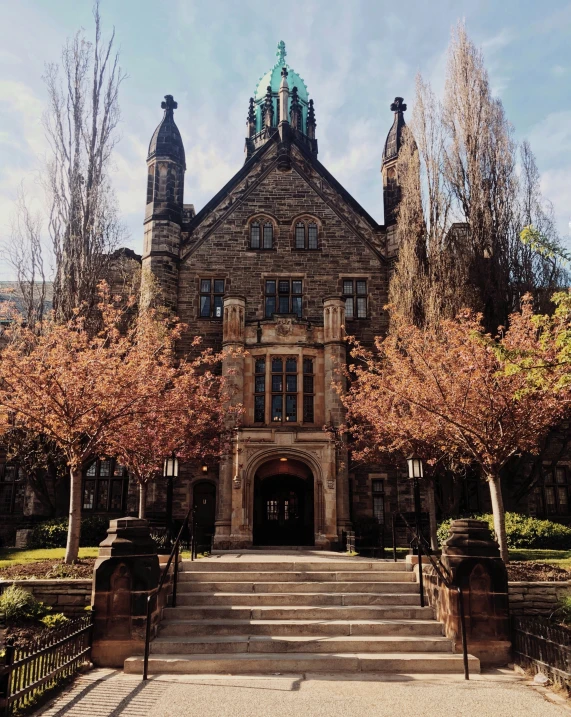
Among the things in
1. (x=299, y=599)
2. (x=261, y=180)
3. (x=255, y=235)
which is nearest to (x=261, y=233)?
(x=255, y=235)

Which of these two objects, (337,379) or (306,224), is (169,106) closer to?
(306,224)

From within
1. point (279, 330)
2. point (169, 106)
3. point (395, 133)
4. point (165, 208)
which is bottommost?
point (279, 330)

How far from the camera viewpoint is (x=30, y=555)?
16.5 meters

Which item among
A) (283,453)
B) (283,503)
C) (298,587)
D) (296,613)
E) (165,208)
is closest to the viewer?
(296,613)

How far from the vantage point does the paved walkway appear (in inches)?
285

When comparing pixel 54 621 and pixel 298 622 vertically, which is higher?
pixel 54 621

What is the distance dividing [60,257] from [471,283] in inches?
586

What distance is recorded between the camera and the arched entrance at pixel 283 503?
2153 cm

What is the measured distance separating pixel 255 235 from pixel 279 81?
21.3m

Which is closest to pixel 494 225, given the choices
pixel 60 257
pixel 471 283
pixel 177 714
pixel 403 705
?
pixel 471 283

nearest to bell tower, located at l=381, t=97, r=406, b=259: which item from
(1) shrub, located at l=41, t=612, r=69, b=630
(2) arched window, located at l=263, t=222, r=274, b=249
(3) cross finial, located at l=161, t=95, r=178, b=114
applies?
(2) arched window, located at l=263, t=222, r=274, b=249

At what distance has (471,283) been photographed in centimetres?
2111

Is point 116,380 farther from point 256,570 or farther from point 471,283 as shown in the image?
point 471,283

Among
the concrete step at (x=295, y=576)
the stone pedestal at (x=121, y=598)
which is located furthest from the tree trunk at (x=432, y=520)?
the stone pedestal at (x=121, y=598)
